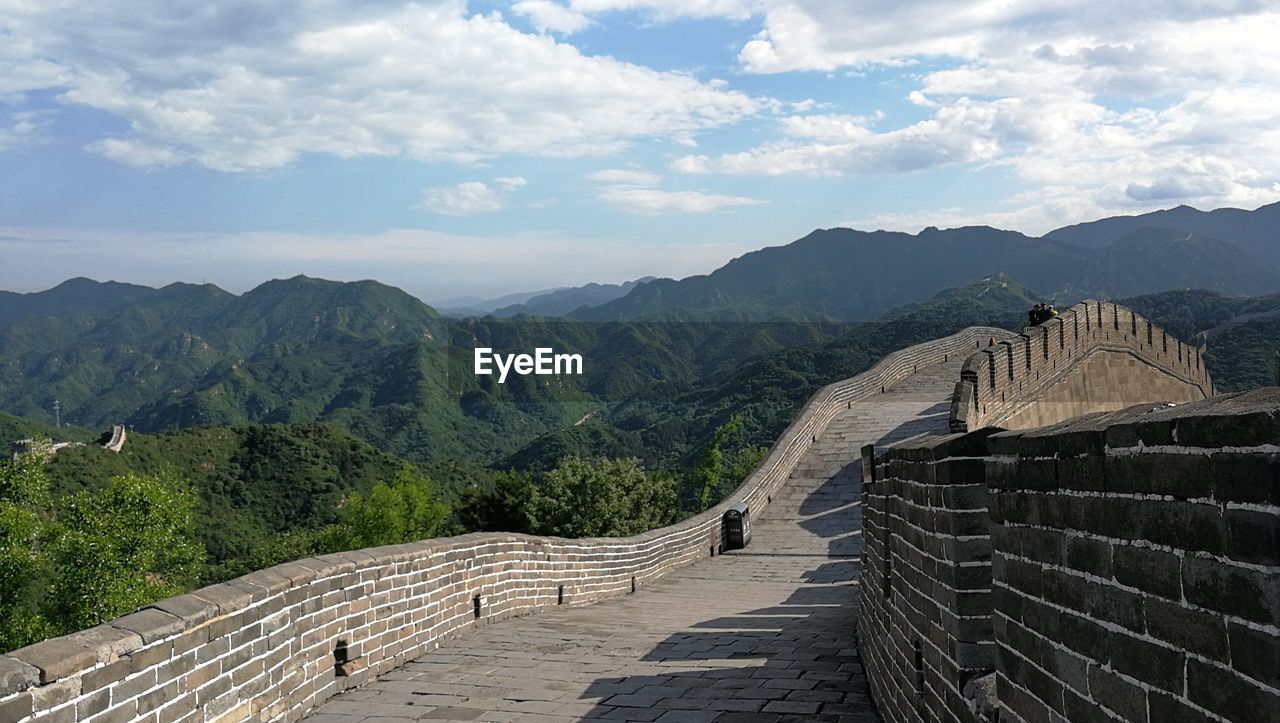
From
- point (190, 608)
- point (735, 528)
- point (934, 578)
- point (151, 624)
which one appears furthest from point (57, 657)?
point (735, 528)

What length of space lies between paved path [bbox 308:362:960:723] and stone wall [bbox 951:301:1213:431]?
16.0 feet

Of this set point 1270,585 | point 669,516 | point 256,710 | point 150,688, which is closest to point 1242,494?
point 1270,585

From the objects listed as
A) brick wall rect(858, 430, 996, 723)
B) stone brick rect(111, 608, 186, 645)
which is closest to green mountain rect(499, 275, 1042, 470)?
brick wall rect(858, 430, 996, 723)

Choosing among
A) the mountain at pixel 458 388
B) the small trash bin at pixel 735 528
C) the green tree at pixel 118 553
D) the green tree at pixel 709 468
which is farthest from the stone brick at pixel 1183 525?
the mountain at pixel 458 388

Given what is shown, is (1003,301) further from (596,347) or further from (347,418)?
(347,418)

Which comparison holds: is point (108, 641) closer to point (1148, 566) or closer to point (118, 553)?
point (1148, 566)

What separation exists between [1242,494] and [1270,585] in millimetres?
154

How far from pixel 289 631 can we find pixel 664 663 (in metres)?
2.72

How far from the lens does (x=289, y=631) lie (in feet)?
19.6

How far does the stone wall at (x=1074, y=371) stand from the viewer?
18047 mm

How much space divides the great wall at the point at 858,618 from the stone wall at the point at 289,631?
16 mm

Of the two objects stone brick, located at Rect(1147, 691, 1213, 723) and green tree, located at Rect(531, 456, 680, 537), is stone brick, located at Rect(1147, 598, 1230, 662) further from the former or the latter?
green tree, located at Rect(531, 456, 680, 537)

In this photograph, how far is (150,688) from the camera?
456 cm

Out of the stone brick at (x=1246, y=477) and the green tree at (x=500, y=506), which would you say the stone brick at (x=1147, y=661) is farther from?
the green tree at (x=500, y=506)
